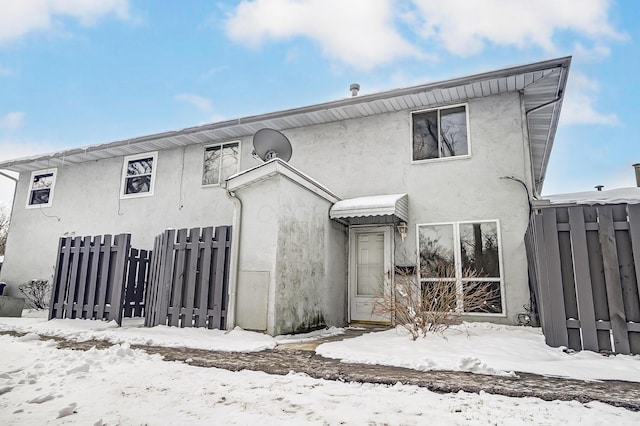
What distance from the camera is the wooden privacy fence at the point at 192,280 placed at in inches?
263

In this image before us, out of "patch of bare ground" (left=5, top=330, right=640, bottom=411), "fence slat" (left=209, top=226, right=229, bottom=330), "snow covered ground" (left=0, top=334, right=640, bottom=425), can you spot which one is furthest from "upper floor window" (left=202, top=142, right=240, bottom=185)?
"snow covered ground" (left=0, top=334, right=640, bottom=425)

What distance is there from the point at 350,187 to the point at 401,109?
237 centimetres

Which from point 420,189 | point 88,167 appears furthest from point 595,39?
point 88,167

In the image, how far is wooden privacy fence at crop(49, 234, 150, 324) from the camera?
25.2ft

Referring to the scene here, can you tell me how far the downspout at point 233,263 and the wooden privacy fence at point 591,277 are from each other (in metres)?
4.81

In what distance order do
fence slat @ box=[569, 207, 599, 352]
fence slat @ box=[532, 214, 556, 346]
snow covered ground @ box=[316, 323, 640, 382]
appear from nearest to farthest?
snow covered ground @ box=[316, 323, 640, 382], fence slat @ box=[569, 207, 599, 352], fence slat @ box=[532, 214, 556, 346]

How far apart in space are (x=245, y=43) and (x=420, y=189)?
9.34 metres

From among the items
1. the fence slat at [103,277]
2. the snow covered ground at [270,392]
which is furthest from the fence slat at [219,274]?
the fence slat at [103,277]

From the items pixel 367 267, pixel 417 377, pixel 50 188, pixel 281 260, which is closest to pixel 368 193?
pixel 367 267

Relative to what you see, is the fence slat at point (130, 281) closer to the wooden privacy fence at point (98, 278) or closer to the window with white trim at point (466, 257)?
the wooden privacy fence at point (98, 278)

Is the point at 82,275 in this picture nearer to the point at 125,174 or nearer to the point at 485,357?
the point at 125,174

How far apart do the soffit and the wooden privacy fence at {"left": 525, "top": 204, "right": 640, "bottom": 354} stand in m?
4.10

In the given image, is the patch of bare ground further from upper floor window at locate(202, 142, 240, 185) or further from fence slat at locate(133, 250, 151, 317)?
upper floor window at locate(202, 142, 240, 185)

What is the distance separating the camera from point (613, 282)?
169 inches
